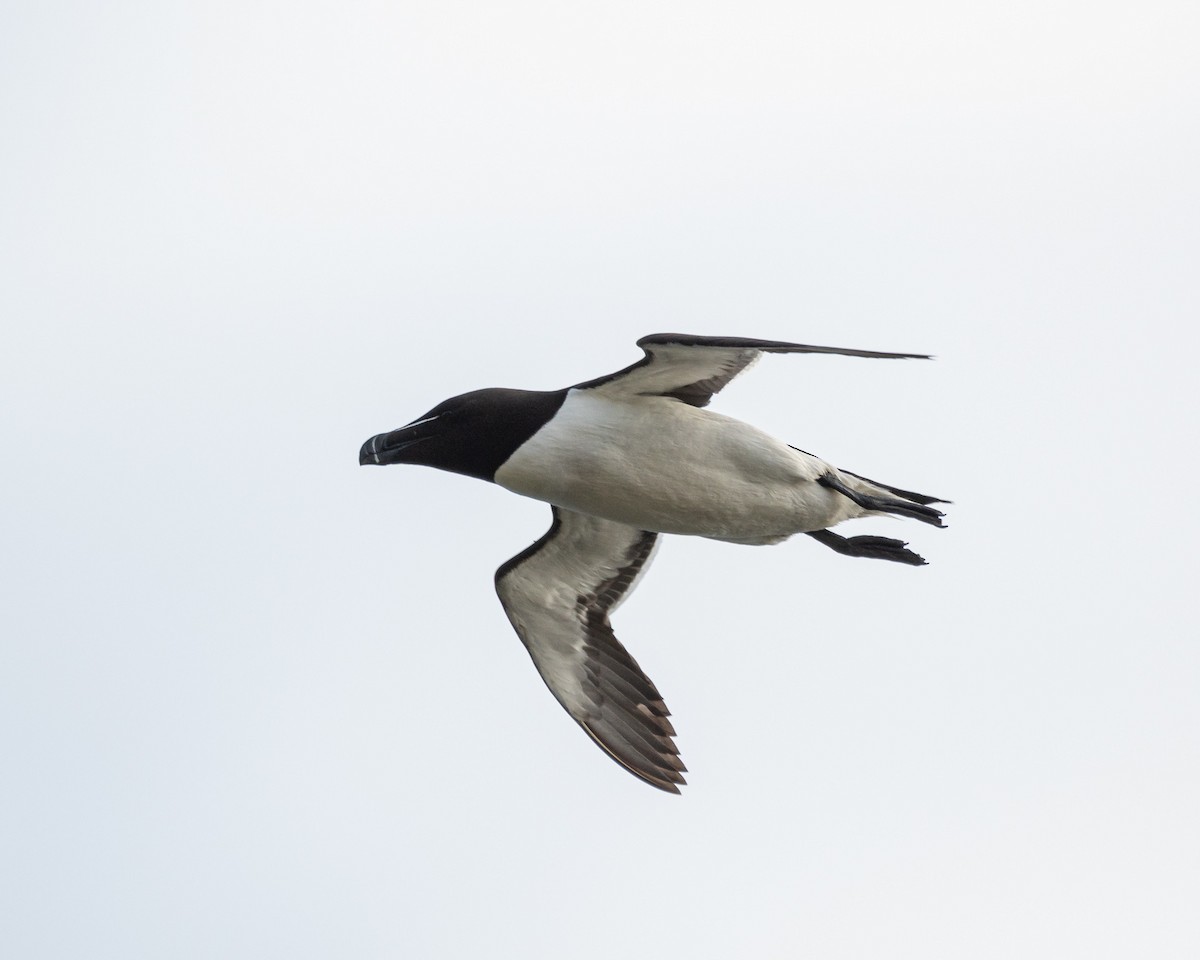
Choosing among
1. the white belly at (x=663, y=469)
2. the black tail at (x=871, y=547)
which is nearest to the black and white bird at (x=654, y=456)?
the white belly at (x=663, y=469)

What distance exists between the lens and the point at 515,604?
42.4 feet

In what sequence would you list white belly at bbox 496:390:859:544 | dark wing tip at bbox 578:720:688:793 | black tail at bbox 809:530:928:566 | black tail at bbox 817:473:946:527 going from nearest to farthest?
1. white belly at bbox 496:390:859:544
2. black tail at bbox 817:473:946:527
3. dark wing tip at bbox 578:720:688:793
4. black tail at bbox 809:530:928:566

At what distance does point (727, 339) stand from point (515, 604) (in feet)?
11.1

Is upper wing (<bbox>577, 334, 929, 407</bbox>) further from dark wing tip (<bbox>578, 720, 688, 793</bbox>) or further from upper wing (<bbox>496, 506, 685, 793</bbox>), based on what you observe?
dark wing tip (<bbox>578, 720, 688, 793</bbox>)

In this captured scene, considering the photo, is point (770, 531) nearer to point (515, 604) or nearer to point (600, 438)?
point (600, 438)

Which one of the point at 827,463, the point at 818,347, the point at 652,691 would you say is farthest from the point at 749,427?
the point at 652,691

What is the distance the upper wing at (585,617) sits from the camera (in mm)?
12609

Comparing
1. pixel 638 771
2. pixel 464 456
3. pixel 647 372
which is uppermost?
pixel 647 372

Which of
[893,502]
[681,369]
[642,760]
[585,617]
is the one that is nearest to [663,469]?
[681,369]

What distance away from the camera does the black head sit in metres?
11.4

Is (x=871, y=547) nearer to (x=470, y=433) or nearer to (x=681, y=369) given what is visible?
(x=681, y=369)

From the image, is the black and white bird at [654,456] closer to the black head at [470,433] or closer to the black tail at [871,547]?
the black head at [470,433]

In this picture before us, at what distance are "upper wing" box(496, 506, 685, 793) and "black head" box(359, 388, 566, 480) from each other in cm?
138

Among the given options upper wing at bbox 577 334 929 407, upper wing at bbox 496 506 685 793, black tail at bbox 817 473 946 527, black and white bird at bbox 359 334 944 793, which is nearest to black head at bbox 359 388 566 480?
black and white bird at bbox 359 334 944 793
